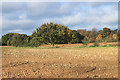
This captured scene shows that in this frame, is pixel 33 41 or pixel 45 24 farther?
pixel 45 24

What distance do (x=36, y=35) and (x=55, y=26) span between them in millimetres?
3893

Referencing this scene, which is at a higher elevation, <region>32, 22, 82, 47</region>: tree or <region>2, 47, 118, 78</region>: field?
<region>32, 22, 82, 47</region>: tree

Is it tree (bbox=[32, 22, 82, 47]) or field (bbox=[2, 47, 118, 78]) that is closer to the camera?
field (bbox=[2, 47, 118, 78])

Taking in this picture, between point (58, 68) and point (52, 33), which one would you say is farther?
point (52, 33)

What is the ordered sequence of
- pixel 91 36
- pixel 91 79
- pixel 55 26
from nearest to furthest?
pixel 91 79, pixel 55 26, pixel 91 36

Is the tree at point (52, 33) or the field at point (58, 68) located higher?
the tree at point (52, 33)

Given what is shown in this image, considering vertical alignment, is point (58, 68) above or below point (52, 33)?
below

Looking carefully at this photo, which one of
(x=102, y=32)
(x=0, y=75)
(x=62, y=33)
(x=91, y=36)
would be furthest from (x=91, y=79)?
(x=102, y=32)

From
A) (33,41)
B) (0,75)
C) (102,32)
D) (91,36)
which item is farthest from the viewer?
(102,32)

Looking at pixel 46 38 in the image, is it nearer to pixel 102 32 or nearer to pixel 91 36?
pixel 91 36

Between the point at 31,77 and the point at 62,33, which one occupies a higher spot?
the point at 62,33

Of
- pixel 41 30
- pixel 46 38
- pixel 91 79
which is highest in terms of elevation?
pixel 41 30

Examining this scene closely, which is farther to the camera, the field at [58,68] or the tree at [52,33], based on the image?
the tree at [52,33]

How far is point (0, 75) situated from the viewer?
13.1ft
